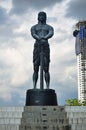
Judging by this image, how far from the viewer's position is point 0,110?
21.8 meters

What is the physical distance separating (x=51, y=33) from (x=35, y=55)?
5.38 ft

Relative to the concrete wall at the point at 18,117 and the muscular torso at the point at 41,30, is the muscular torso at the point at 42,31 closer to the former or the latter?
the muscular torso at the point at 41,30

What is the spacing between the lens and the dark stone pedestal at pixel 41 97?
2362 cm

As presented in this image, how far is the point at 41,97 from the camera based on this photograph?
23641 millimetres

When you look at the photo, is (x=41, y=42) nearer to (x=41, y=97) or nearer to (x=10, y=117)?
(x=41, y=97)

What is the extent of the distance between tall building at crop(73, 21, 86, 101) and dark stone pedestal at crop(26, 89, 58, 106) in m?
97.3

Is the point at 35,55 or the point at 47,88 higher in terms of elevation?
the point at 35,55

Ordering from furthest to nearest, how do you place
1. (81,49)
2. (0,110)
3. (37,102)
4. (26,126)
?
(81,49)
(37,102)
(0,110)
(26,126)

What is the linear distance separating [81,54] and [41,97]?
4152 inches

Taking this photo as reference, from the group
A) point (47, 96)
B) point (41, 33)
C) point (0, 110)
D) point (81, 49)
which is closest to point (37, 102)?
point (47, 96)

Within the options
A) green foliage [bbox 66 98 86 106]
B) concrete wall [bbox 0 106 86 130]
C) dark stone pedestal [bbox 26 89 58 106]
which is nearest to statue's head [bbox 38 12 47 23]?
dark stone pedestal [bbox 26 89 58 106]

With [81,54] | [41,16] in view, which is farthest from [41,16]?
[81,54]

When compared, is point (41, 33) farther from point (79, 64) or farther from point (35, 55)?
point (79, 64)

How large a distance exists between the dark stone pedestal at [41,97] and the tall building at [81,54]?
97266mm
